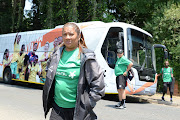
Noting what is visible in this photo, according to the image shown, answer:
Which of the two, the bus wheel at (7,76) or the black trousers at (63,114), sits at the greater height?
the black trousers at (63,114)

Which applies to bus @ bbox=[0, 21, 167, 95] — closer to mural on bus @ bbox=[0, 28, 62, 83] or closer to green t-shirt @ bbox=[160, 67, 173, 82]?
mural on bus @ bbox=[0, 28, 62, 83]

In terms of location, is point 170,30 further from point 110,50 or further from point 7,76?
point 7,76

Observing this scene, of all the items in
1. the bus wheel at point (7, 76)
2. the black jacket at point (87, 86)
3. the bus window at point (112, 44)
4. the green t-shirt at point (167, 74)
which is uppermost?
the bus window at point (112, 44)

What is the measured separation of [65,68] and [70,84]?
0.64 ft

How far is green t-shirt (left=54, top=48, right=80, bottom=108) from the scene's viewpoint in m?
2.69

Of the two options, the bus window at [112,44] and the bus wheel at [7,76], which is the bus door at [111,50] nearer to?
the bus window at [112,44]

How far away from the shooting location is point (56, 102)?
111 inches

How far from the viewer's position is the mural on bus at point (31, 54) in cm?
1161

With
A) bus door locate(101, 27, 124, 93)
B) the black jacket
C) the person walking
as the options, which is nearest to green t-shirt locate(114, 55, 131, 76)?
bus door locate(101, 27, 124, 93)

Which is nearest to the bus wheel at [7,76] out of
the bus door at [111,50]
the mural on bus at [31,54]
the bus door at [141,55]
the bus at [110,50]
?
the mural on bus at [31,54]

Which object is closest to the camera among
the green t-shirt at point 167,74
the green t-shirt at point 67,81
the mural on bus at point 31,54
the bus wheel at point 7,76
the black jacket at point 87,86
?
the black jacket at point 87,86

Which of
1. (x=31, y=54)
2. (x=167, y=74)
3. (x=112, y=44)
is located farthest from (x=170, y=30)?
(x=31, y=54)

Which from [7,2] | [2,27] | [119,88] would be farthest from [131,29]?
[7,2]

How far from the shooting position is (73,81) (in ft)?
8.86
